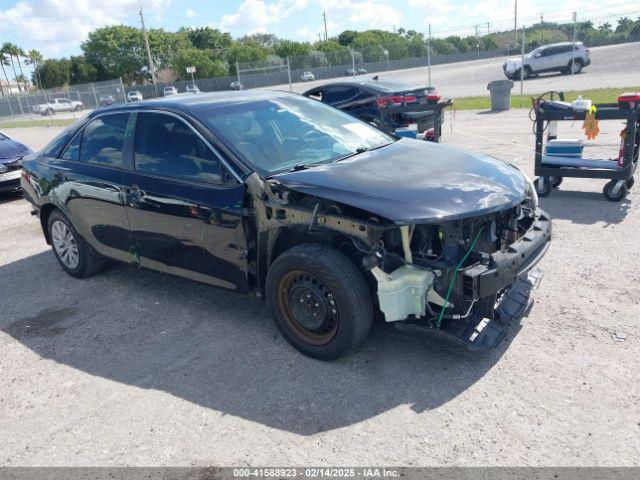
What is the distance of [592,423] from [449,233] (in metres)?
1.26

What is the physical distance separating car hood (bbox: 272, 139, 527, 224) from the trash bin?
45.5ft

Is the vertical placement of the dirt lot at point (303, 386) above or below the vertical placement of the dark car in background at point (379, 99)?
below

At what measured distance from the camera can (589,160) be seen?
22.6 ft

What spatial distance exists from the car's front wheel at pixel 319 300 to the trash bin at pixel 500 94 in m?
15.1

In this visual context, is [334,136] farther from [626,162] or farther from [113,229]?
[626,162]

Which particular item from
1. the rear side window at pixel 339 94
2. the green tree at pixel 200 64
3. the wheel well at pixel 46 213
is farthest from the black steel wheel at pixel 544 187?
the green tree at pixel 200 64

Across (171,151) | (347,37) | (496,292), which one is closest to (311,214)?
(496,292)

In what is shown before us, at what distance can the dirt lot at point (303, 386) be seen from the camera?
2.84 m

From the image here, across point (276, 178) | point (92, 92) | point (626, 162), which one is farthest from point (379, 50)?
point (276, 178)

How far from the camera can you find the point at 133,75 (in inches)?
3246

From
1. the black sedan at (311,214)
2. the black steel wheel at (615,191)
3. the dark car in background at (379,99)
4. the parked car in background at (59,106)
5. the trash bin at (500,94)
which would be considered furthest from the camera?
the parked car in background at (59,106)

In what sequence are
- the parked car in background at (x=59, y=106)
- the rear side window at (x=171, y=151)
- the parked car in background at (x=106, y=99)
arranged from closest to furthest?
the rear side window at (x=171, y=151) < the parked car in background at (x=106, y=99) < the parked car in background at (x=59, y=106)

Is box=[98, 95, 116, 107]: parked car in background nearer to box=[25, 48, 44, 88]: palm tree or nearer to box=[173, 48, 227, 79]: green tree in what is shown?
box=[173, 48, 227, 79]: green tree

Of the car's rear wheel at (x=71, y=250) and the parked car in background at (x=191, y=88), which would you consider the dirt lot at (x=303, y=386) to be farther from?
the parked car in background at (x=191, y=88)
